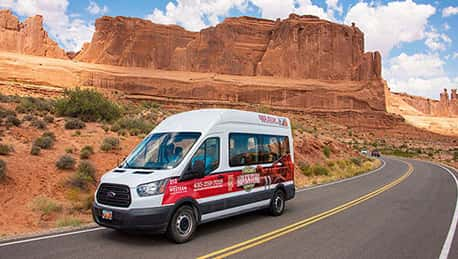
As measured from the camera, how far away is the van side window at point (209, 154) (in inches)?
275

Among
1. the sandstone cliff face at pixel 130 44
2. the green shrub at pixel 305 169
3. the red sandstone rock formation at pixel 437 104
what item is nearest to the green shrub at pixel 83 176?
the green shrub at pixel 305 169

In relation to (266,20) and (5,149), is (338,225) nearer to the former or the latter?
(5,149)

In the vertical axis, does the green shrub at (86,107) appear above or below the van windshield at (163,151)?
above

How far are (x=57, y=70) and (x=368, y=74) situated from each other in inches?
3244

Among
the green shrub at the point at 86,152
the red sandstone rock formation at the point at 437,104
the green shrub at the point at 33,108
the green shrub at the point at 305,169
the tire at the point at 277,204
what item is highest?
the red sandstone rock formation at the point at 437,104

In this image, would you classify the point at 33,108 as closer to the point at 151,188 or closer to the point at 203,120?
the point at 203,120

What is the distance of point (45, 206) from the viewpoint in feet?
32.7

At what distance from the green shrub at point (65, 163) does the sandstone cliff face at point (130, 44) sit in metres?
86.2

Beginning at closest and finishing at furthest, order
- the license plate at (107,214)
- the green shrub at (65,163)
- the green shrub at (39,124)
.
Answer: the license plate at (107,214), the green shrub at (65,163), the green shrub at (39,124)

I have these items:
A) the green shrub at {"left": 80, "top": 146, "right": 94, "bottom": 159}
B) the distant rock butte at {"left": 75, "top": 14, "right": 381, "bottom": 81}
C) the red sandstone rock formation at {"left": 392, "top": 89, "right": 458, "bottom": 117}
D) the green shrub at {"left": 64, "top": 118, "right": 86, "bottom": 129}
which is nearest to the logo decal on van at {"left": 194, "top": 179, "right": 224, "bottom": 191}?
the green shrub at {"left": 80, "top": 146, "right": 94, "bottom": 159}

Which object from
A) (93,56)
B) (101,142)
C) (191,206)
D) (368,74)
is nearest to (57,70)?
(93,56)

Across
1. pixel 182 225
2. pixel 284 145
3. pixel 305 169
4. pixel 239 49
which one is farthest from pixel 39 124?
pixel 239 49

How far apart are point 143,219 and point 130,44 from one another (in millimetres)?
97571

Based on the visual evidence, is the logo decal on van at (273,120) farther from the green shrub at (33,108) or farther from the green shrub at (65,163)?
the green shrub at (33,108)
